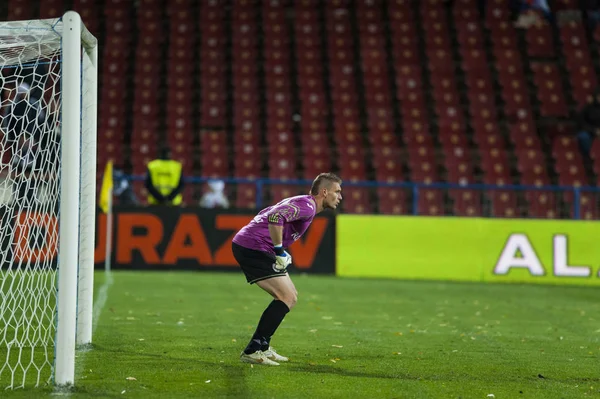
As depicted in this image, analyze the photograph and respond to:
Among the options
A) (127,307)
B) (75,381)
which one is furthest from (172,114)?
(75,381)

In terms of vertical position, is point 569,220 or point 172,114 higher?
point 172,114

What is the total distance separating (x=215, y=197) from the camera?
58.8 ft

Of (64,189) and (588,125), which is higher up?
(588,125)

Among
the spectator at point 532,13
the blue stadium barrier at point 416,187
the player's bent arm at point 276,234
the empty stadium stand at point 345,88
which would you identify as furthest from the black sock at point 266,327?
the spectator at point 532,13

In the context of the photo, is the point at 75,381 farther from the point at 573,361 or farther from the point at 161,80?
the point at 161,80

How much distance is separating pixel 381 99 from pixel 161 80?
564 centimetres

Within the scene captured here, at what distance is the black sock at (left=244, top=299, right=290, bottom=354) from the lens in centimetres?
737

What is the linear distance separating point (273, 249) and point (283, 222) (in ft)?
0.98

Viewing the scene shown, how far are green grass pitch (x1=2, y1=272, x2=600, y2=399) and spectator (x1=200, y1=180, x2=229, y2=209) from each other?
312 centimetres

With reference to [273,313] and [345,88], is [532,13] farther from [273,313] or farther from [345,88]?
[273,313]

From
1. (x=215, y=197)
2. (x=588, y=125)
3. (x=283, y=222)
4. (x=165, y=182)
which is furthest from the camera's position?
(x=588, y=125)

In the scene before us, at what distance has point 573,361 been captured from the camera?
801 cm

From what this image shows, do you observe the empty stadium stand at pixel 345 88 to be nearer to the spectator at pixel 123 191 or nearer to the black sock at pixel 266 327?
the spectator at pixel 123 191

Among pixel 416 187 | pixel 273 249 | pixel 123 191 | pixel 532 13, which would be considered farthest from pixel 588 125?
pixel 273 249
